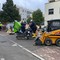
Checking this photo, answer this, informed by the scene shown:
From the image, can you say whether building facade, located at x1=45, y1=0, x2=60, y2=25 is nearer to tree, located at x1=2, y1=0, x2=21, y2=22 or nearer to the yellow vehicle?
tree, located at x1=2, y1=0, x2=21, y2=22

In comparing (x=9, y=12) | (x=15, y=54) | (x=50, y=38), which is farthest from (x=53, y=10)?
(x=15, y=54)

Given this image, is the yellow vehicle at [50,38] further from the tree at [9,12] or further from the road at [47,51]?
the tree at [9,12]

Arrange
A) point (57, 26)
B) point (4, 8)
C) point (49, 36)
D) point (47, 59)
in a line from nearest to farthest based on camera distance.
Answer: point (47, 59) → point (49, 36) → point (57, 26) → point (4, 8)

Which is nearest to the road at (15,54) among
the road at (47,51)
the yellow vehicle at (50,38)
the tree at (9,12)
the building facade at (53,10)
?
the road at (47,51)

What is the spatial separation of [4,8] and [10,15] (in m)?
2.06

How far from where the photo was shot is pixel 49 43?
18.3 m

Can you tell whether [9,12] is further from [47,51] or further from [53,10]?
[47,51]

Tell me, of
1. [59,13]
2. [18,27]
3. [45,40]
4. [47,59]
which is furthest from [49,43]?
[59,13]

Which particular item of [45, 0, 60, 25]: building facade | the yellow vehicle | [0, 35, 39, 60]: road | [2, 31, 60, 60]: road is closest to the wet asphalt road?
[2, 31, 60, 60]: road

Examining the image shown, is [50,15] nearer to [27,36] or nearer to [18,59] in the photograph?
[27,36]

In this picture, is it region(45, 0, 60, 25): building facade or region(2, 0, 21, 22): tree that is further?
region(2, 0, 21, 22): tree

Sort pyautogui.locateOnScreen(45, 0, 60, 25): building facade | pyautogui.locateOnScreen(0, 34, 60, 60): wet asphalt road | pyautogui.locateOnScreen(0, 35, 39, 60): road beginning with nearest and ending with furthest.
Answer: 1. pyautogui.locateOnScreen(0, 35, 39, 60): road
2. pyautogui.locateOnScreen(0, 34, 60, 60): wet asphalt road
3. pyautogui.locateOnScreen(45, 0, 60, 25): building facade

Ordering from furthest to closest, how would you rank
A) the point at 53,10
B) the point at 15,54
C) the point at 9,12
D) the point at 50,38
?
the point at 9,12 → the point at 53,10 → the point at 50,38 → the point at 15,54

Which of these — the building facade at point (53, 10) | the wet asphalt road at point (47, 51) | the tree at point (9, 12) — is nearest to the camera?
the wet asphalt road at point (47, 51)
